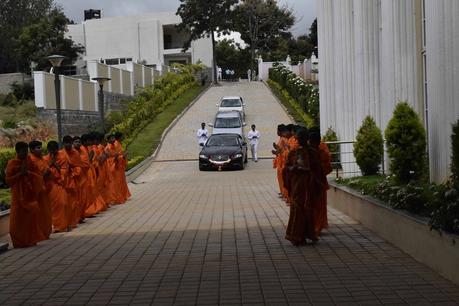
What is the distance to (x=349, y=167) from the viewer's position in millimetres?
18109

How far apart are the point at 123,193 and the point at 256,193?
3.63 meters

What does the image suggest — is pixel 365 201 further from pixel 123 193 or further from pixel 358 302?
pixel 123 193

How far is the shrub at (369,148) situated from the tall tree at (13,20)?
2049 inches

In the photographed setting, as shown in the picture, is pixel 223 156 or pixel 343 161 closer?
pixel 343 161

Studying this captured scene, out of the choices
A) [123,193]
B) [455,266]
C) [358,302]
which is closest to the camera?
[358,302]

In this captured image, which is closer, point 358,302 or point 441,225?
point 358,302

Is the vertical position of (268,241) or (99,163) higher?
(99,163)

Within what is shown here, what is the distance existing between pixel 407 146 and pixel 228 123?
23.5 metres

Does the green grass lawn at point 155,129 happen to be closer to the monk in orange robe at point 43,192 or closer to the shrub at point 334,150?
the shrub at point 334,150

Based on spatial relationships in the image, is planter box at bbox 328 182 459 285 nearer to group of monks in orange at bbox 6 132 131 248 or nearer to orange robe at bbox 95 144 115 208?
group of monks in orange at bbox 6 132 131 248

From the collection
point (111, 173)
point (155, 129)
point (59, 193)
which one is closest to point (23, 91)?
point (155, 129)

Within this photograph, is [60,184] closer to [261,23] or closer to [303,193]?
[303,193]

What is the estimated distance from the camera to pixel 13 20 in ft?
213

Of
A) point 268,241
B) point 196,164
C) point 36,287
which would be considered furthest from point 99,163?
point 196,164
